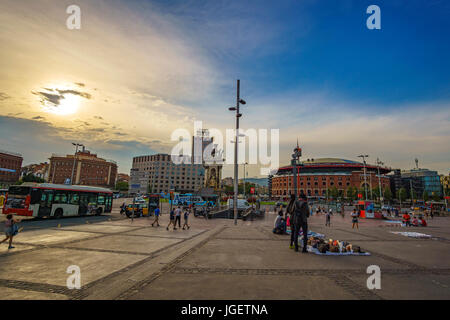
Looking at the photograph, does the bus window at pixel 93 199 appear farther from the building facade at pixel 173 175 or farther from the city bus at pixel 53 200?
the building facade at pixel 173 175

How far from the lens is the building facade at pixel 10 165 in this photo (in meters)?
93.9

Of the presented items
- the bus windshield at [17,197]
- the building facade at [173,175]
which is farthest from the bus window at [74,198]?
the building facade at [173,175]

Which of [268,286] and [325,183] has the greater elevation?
[325,183]

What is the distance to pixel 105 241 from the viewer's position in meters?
10.7

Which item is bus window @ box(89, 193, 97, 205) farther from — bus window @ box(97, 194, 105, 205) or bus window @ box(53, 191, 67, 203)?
bus window @ box(53, 191, 67, 203)

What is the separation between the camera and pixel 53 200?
19.5 meters

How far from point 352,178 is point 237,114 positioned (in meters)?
110

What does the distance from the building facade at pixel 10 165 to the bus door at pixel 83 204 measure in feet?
326

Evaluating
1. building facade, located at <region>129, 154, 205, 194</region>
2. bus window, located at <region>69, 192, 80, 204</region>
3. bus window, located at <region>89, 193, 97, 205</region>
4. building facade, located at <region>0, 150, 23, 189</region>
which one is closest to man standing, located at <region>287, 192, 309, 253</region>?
bus window, located at <region>69, 192, 80, 204</region>

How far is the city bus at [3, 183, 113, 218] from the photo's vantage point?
17.7m

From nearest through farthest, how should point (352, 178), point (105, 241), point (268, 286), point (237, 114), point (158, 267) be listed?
point (268, 286) → point (158, 267) → point (105, 241) → point (237, 114) → point (352, 178)

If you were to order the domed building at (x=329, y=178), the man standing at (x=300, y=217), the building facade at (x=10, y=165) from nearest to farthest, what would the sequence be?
the man standing at (x=300, y=217)
the building facade at (x=10, y=165)
the domed building at (x=329, y=178)
